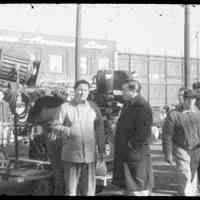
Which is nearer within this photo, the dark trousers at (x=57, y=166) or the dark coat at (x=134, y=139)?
the dark coat at (x=134, y=139)

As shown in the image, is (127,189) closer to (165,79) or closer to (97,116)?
(97,116)

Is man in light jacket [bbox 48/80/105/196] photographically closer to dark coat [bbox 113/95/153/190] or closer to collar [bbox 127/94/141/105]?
dark coat [bbox 113/95/153/190]

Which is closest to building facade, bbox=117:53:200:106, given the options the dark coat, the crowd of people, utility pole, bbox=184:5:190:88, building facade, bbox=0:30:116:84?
→ building facade, bbox=0:30:116:84

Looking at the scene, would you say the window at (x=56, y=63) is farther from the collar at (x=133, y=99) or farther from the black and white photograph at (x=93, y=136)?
the collar at (x=133, y=99)

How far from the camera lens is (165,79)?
50.9 meters

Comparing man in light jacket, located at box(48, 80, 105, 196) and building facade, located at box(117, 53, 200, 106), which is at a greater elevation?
building facade, located at box(117, 53, 200, 106)

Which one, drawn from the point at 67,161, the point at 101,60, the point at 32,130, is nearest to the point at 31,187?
the point at 32,130

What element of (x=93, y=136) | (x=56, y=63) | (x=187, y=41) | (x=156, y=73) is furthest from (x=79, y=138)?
(x=156, y=73)

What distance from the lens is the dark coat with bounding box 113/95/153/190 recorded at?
5270 millimetres

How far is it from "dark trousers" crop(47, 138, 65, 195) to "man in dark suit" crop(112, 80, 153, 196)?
3.40 ft

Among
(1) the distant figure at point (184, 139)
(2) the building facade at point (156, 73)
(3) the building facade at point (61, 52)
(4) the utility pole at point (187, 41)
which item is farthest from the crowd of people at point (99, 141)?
(2) the building facade at point (156, 73)

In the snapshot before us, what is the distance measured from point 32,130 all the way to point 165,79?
44299 millimetres

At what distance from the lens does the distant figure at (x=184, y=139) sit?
612cm

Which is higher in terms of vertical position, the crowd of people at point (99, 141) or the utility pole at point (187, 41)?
the utility pole at point (187, 41)
